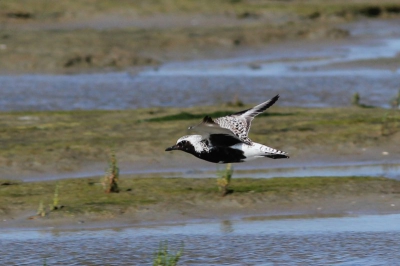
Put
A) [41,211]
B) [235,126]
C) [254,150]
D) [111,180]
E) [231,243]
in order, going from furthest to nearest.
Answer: [111,180]
[41,211]
[235,126]
[231,243]
[254,150]

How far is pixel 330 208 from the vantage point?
11.8m

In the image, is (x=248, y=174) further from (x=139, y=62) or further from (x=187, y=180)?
(x=139, y=62)

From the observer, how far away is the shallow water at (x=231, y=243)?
30.8ft

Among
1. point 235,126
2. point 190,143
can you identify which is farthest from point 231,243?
point 235,126

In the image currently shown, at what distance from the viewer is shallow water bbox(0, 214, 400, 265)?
370 inches

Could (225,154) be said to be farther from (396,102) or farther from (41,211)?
(396,102)

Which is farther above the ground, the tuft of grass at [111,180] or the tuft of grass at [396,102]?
the tuft of grass at [396,102]

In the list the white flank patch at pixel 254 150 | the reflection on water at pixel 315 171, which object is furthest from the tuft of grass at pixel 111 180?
the white flank patch at pixel 254 150

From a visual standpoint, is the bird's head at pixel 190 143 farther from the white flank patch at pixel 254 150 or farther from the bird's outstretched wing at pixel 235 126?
the white flank patch at pixel 254 150

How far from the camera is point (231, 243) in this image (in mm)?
10047

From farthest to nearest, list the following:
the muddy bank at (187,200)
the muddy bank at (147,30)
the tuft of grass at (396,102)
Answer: the muddy bank at (147,30) → the tuft of grass at (396,102) → the muddy bank at (187,200)

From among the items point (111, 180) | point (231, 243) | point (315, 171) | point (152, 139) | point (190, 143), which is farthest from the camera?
point (152, 139)

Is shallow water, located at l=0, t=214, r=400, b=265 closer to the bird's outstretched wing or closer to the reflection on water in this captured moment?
the bird's outstretched wing

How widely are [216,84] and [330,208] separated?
1233cm
